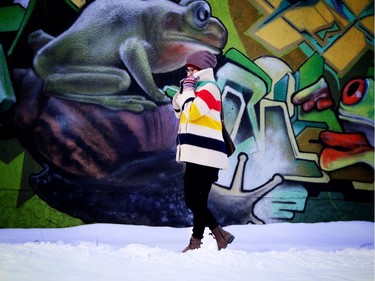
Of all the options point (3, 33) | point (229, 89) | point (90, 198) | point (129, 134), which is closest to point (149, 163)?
point (129, 134)

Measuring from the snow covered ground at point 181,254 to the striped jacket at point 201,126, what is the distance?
0.78 meters

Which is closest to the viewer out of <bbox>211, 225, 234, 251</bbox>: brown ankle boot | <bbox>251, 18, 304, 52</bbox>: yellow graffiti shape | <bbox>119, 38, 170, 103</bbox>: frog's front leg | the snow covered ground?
the snow covered ground

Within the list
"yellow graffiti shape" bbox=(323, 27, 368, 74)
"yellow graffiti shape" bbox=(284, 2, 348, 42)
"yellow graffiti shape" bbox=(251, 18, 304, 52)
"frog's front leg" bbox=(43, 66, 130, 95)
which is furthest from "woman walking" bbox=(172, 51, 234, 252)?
"yellow graffiti shape" bbox=(323, 27, 368, 74)

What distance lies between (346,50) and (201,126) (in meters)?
2.75

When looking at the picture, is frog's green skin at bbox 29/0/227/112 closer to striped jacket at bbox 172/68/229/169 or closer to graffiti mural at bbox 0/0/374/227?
graffiti mural at bbox 0/0/374/227

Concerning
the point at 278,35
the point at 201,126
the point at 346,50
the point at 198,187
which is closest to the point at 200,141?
the point at 201,126

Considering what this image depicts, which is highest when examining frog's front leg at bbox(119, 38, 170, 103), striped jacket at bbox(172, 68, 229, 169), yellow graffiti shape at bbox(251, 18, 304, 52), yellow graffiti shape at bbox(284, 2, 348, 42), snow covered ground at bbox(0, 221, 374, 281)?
yellow graffiti shape at bbox(284, 2, 348, 42)

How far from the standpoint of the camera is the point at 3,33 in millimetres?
5180

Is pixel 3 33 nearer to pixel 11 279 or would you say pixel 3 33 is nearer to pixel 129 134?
pixel 129 134

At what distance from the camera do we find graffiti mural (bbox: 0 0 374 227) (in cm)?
522

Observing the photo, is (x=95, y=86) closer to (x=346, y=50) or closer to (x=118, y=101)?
(x=118, y=101)

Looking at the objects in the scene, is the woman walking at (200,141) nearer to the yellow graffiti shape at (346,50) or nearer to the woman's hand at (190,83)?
the woman's hand at (190,83)

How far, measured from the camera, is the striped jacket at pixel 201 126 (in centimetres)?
415

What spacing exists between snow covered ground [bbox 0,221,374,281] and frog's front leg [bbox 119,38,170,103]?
1444 millimetres
